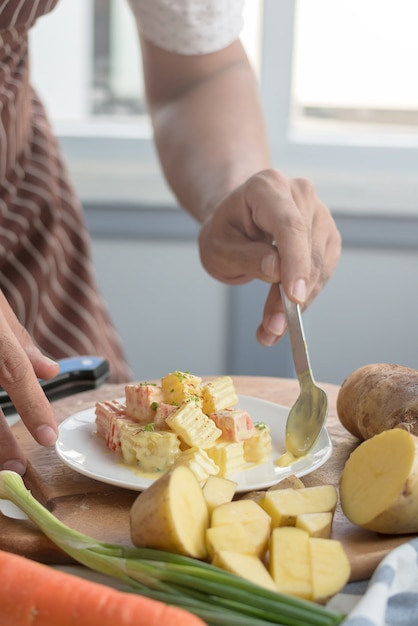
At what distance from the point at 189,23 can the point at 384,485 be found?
95 cm

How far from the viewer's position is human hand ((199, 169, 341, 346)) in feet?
3.67

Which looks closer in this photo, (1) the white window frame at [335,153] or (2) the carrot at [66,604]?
(2) the carrot at [66,604]

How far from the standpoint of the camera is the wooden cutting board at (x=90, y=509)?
2.73 ft

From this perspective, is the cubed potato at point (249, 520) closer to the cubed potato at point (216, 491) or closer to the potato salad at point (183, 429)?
the cubed potato at point (216, 491)

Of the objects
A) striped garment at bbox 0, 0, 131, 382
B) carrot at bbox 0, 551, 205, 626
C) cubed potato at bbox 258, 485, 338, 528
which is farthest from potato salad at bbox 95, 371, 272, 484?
striped garment at bbox 0, 0, 131, 382

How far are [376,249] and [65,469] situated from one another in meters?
1.63

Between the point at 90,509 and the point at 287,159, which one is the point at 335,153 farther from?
the point at 90,509

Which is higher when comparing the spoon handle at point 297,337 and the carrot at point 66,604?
the carrot at point 66,604

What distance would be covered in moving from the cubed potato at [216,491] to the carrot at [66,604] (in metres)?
0.13

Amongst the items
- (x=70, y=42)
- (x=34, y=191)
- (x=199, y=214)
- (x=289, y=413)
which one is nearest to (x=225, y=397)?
(x=289, y=413)

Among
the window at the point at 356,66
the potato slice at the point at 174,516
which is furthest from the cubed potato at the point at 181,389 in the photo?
the window at the point at 356,66

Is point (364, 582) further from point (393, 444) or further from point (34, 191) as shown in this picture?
point (34, 191)

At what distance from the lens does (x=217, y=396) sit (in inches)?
40.1

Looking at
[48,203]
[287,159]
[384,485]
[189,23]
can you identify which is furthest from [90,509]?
Answer: [287,159]
